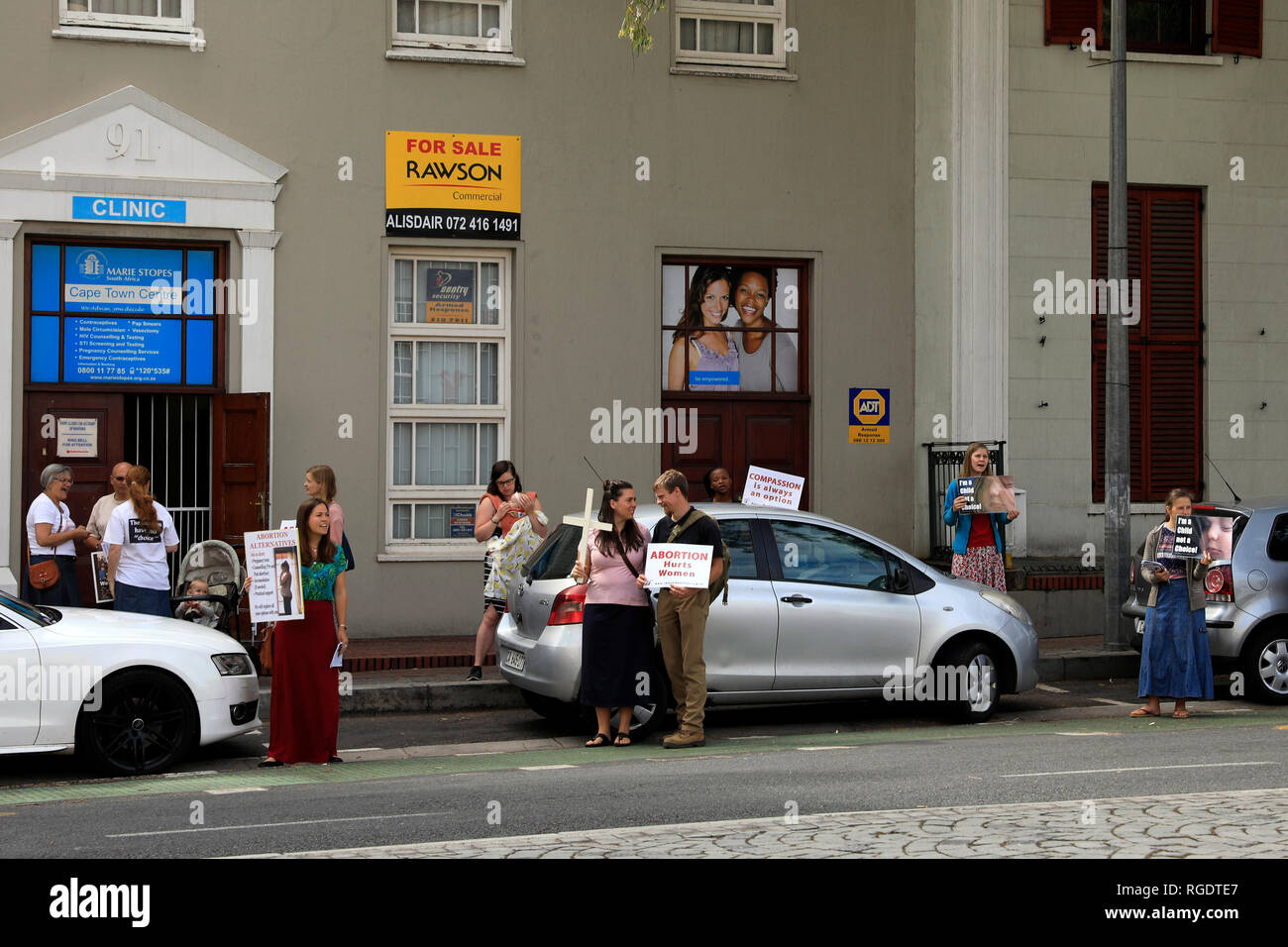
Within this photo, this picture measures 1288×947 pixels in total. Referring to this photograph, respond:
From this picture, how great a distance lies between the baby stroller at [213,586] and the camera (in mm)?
13789

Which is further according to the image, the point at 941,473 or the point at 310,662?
the point at 941,473

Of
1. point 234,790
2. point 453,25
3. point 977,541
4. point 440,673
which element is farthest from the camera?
point 453,25

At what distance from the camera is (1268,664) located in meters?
12.9

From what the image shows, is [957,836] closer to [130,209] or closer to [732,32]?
[130,209]

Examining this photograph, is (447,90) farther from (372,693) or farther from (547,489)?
(372,693)

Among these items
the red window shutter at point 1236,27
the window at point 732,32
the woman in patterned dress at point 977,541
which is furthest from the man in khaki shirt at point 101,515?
the red window shutter at point 1236,27

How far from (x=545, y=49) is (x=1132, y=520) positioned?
8.43 m

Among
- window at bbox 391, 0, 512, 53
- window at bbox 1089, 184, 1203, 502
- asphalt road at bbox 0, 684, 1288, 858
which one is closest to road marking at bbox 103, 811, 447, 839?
asphalt road at bbox 0, 684, 1288, 858

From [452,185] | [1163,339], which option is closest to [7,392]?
[452,185]

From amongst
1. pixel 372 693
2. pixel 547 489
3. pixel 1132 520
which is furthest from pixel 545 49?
pixel 1132 520

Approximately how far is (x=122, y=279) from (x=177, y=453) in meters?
1.81

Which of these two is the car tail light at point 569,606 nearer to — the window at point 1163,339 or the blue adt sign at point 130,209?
the blue adt sign at point 130,209

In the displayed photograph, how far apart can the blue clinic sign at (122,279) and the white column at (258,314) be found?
0.71 m

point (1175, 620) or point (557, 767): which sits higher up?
point (1175, 620)
